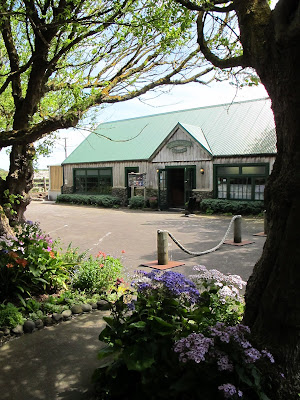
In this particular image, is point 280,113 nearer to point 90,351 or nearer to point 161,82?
point 90,351

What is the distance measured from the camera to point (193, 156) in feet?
72.9

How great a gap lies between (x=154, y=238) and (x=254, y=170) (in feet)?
33.6

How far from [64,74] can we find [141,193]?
1525 cm

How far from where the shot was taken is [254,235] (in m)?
12.9

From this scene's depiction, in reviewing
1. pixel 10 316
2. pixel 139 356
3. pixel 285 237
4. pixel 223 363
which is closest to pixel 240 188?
pixel 10 316

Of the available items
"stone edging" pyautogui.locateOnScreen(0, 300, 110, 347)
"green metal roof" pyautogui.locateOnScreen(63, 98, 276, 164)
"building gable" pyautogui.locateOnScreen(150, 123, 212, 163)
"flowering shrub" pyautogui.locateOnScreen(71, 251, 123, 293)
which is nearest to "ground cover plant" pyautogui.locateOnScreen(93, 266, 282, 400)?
"stone edging" pyautogui.locateOnScreen(0, 300, 110, 347)

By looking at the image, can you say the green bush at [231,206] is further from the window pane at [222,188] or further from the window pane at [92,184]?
the window pane at [92,184]

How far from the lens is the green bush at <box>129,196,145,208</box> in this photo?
954 inches

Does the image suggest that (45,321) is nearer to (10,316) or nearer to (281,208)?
(10,316)

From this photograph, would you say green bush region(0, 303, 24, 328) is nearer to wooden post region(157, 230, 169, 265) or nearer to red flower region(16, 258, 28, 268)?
red flower region(16, 258, 28, 268)

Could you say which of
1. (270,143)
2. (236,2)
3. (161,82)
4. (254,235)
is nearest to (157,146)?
(270,143)

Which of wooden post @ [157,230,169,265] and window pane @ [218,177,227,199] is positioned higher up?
window pane @ [218,177,227,199]

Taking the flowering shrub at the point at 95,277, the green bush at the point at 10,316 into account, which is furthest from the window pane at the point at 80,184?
the green bush at the point at 10,316

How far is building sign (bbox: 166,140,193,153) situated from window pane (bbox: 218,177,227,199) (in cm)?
303
